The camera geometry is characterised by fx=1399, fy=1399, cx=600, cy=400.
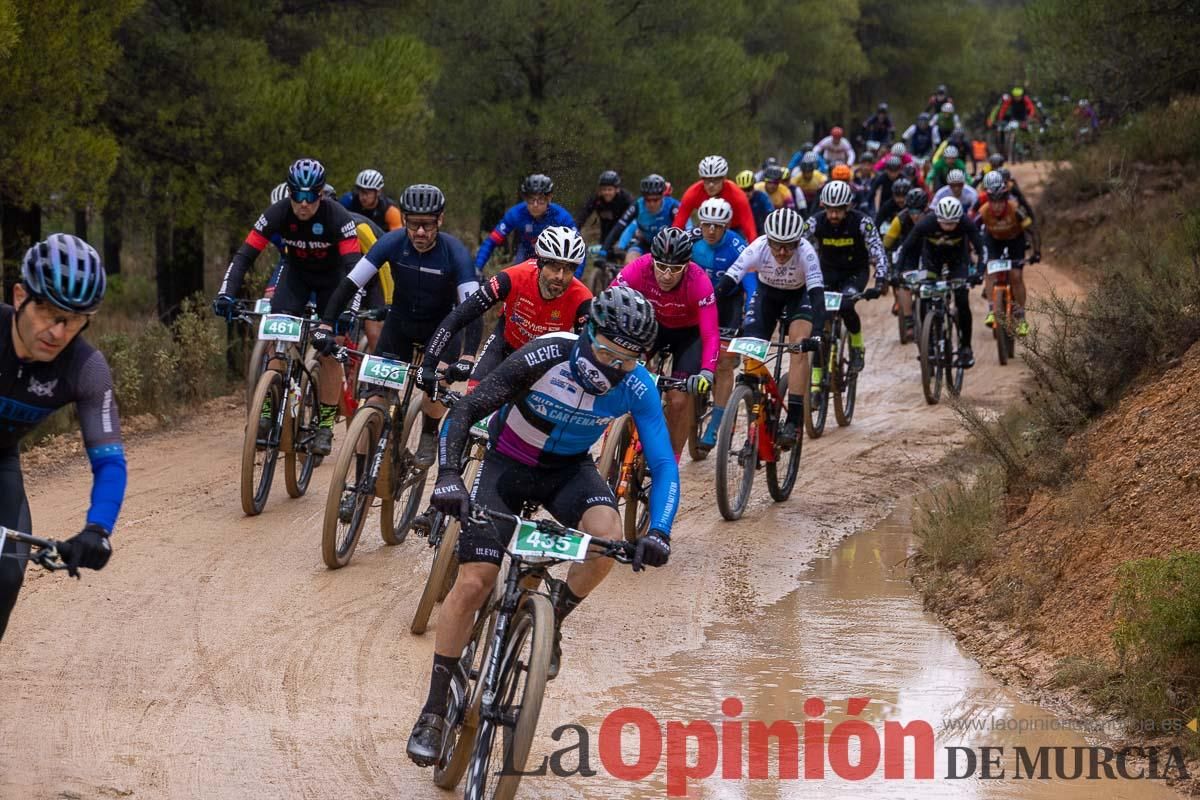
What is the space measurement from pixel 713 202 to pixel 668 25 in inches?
585

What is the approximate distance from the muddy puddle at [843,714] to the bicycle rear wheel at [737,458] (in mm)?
1599

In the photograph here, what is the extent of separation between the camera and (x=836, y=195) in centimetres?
1322

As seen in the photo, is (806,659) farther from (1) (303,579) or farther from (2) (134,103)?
(2) (134,103)

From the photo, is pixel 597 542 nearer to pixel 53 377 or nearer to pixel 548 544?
pixel 548 544

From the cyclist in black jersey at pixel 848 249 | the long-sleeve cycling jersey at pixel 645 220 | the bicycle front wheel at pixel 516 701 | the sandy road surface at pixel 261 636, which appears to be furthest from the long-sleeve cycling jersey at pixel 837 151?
the bicycle front wheel at pixel 516 701

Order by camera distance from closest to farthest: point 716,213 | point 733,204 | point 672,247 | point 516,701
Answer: point 516,701 < point 672,247 < point 716,213 < point 733,204

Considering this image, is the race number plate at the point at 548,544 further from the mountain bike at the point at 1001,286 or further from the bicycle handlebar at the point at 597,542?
the mountain bike at the point at 1001,286

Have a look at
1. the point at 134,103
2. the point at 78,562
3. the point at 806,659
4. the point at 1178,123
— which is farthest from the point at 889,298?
the point at 78,562

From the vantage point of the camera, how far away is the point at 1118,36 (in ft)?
66.6

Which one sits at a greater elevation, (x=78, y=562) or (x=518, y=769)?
(x=78, y=562)

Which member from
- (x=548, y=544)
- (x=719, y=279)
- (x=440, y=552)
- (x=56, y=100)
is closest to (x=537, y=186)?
(x=719, y=279)

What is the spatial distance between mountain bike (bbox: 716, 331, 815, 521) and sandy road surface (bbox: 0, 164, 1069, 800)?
0.22m

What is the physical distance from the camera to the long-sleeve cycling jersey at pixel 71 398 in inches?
198

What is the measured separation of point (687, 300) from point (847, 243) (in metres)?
3.84
